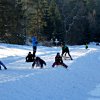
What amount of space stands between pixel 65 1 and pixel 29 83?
93.7m

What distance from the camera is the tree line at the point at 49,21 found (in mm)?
60844

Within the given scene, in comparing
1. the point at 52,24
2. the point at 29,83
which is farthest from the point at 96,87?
the point at 52,24

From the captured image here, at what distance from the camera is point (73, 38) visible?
96938 millimetres

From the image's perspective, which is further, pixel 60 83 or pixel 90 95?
pixel 60 83

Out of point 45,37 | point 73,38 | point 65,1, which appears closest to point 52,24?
point 45,37

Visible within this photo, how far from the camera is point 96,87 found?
14250 millimetres

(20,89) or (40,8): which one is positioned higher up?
(40,8)

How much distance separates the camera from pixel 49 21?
276 ft

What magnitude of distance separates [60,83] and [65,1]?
93.1 meters

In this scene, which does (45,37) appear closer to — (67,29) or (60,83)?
(67,29)

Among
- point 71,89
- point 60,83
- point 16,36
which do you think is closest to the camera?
point 71,89

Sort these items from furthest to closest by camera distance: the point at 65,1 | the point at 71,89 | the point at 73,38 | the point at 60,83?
the point at 65,1, the point at 73,38, the point at 60,83, the point at 71,89

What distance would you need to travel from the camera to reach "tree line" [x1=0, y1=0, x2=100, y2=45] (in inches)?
2395

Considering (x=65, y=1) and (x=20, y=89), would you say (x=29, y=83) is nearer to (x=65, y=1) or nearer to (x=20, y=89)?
(x=20, y=89)
